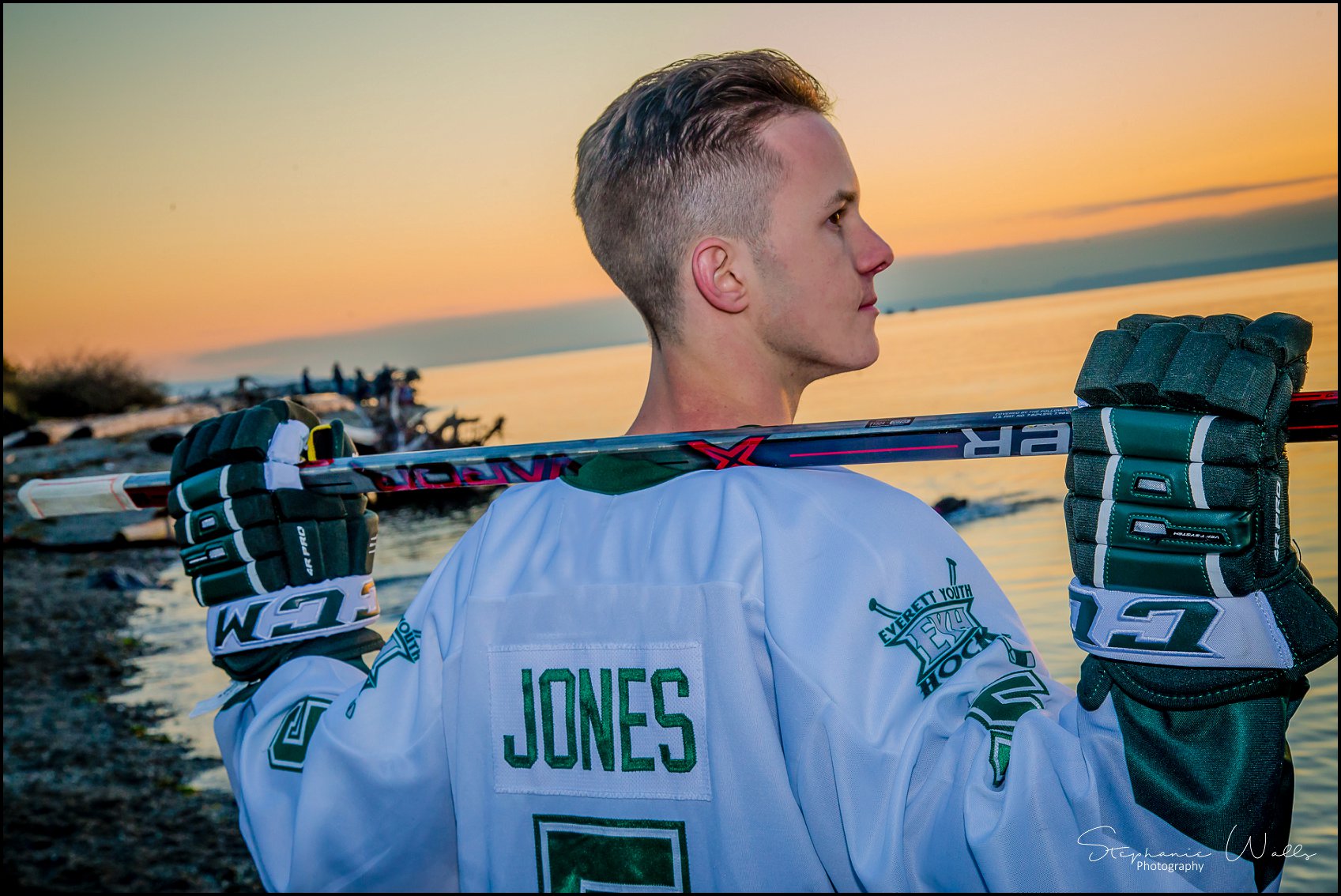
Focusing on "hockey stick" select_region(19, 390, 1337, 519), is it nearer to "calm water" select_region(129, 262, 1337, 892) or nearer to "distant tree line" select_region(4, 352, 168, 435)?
"calm water" select_region(129, 262, 1337, 892)

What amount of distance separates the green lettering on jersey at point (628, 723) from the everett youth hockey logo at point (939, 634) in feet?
1.58

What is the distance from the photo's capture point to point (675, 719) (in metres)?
1.91

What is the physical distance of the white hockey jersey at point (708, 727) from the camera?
1603 mm

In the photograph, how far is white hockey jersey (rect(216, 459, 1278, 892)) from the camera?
160cm

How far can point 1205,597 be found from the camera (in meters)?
1.61

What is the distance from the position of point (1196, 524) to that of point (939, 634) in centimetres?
43

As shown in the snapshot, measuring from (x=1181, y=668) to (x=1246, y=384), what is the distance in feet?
1.43

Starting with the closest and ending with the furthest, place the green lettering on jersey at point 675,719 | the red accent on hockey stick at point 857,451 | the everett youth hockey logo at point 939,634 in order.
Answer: the everett youth hockey logo at point 939,634 → the green lettering on jersey at point 675,719 → the red accent on hockey stick at point 857,451

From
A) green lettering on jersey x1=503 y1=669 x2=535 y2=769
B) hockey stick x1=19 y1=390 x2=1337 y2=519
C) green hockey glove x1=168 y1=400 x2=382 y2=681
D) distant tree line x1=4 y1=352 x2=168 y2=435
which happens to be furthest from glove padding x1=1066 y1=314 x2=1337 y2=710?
distant tree line x1=4 y1=352 x2=168 y2=435

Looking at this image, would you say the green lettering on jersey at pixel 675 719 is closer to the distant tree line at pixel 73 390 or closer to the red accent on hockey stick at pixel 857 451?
the red accent on hockey stick at pixel 857 451

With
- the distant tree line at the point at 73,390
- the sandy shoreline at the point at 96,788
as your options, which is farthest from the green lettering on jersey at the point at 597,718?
the distant tree line at the point at 73,390

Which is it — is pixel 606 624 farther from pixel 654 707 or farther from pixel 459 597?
pixel 459 597

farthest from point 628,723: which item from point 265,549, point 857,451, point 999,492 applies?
point 999,492

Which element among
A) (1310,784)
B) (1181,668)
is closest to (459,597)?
(1181,668)
